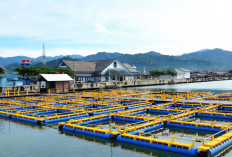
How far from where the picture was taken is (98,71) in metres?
90.7

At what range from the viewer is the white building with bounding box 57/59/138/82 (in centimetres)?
8675

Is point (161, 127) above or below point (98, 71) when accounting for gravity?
below

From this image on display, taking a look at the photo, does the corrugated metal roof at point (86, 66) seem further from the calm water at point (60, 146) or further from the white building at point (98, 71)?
the calm water at point (60, 146)

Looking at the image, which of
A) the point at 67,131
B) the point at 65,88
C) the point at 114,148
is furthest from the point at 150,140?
the point at 65,88

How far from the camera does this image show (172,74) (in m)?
131

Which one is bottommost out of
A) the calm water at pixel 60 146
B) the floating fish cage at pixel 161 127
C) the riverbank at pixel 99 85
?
the calm water at pixel 60 146

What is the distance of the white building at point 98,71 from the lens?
86750 mm

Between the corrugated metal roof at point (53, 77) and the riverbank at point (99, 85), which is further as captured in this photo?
the riverbank at point (99, 85)

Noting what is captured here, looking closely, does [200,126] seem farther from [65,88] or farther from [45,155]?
[65,88]

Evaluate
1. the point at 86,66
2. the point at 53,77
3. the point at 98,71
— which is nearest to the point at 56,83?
the point at 53,77

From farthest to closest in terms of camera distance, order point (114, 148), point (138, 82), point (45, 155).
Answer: point (138, 82) < point (114, 148) < point (45, 155)

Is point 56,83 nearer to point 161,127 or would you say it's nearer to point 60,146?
point 161,127

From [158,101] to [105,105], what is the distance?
761 cm

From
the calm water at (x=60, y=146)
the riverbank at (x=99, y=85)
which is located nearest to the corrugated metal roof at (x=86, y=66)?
the riverbank at (x=99, y=85)
